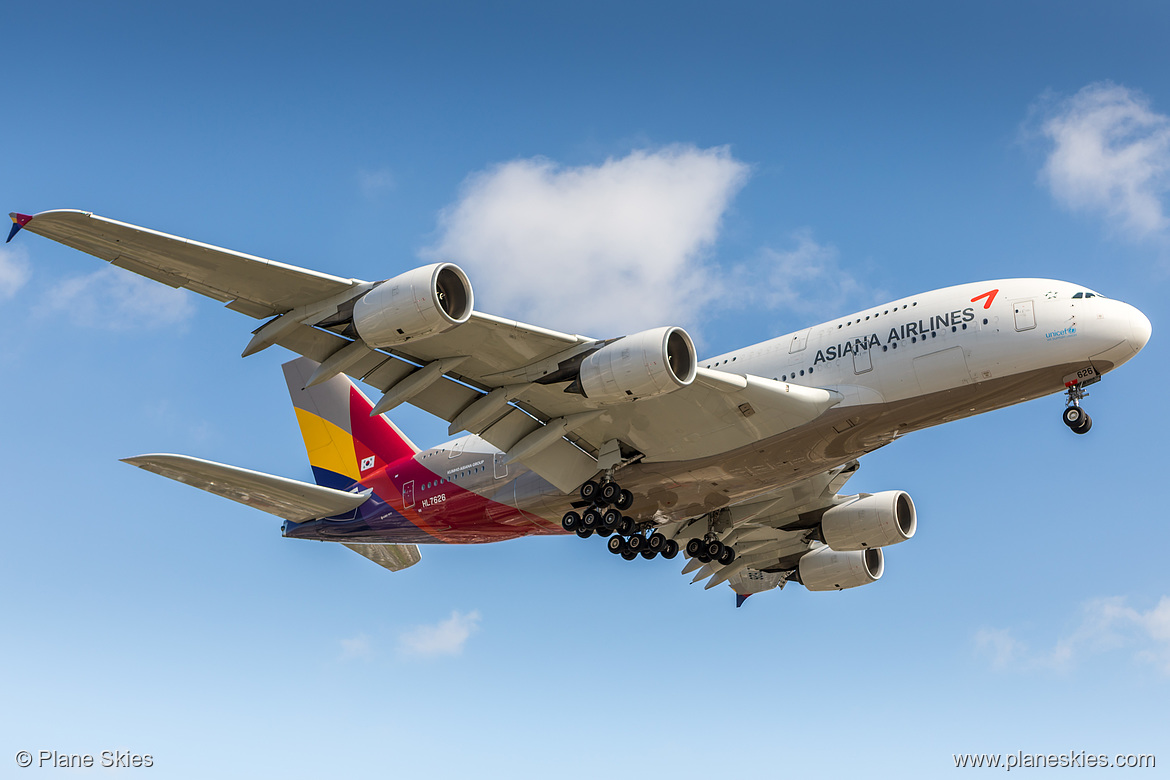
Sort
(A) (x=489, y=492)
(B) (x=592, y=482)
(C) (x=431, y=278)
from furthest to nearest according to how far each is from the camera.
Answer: (A) (x=489, y=492)
(B) (x=592, y=482)
(C) (x=431, y=278)

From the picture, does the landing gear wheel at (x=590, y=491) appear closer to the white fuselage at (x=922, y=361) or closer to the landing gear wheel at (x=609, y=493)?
the landing gear wheel at (x=609, y=493)

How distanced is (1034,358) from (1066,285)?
178cm

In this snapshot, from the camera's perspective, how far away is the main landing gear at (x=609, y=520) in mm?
23938

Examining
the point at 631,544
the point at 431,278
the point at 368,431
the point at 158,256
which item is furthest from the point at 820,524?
Answer: the point at 158,256

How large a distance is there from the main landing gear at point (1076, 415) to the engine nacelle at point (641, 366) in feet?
25.6

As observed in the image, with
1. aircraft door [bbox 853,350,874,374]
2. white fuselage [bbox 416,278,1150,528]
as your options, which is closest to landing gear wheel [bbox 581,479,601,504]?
white fuselage [bbox 416,278,1150,528]

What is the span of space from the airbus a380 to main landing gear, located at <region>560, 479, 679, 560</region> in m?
0.05

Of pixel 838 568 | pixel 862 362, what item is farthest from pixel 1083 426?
pixel 838 568

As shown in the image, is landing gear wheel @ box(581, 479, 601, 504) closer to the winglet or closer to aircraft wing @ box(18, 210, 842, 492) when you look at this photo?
aircraft wing @ box(18, 210, 842, 492)

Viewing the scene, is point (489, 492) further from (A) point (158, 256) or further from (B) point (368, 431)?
(A) point (158, 256)

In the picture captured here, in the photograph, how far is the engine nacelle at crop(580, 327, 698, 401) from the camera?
1961 centimetres

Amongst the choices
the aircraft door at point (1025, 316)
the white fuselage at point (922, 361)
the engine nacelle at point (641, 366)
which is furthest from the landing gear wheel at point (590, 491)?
the aircraft door at point (1025, 316)

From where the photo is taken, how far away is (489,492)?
25.8m

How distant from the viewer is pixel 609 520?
2423cm
